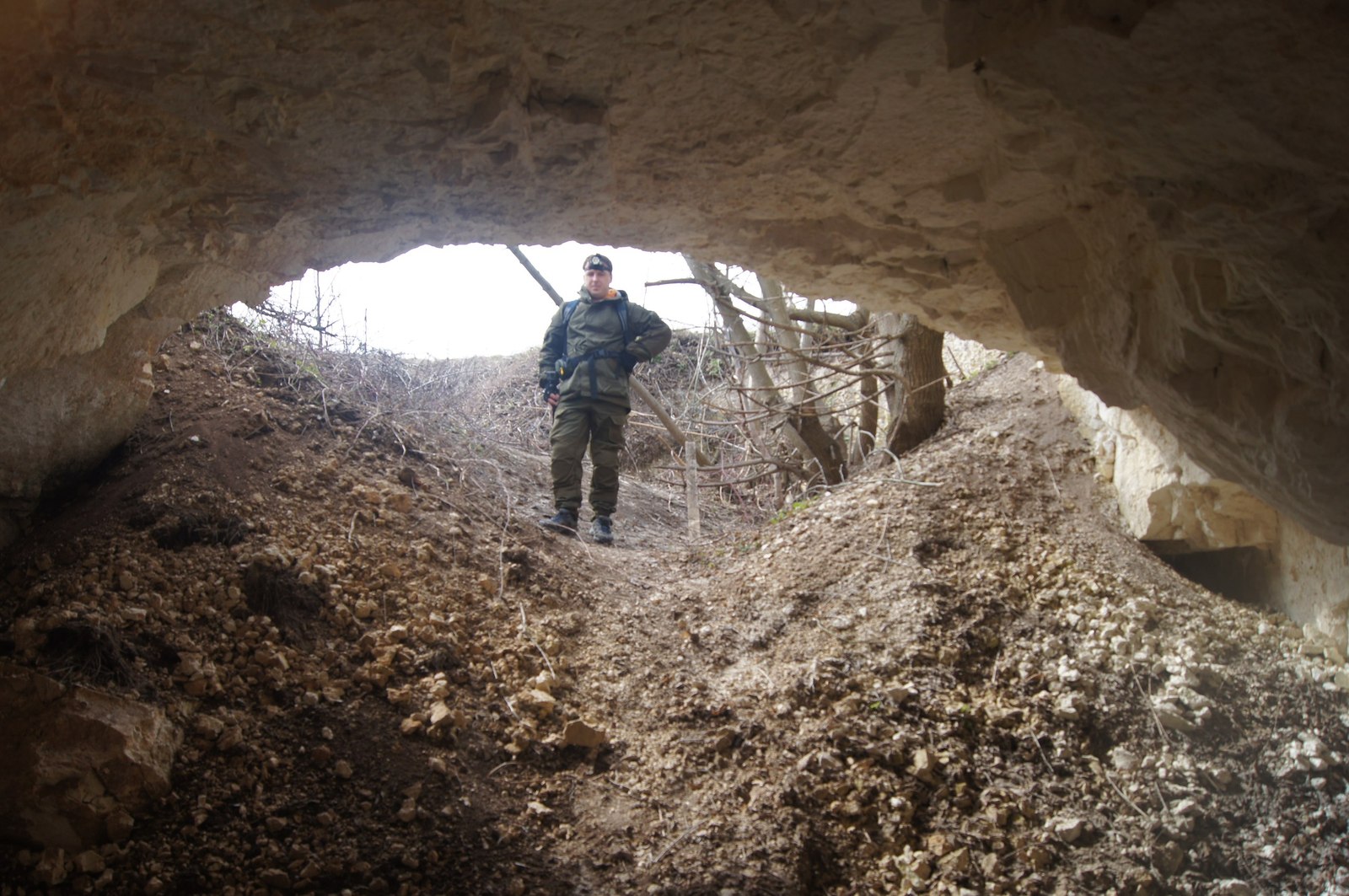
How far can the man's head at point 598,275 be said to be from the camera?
5.12 meters

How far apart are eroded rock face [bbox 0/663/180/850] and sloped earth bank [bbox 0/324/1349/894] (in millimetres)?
56

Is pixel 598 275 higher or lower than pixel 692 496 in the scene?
higher

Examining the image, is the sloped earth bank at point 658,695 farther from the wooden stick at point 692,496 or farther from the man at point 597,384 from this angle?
the wooden stick at point 692,496

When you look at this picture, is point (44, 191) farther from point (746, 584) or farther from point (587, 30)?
point (746, 584)

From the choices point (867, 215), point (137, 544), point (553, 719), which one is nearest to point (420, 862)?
point (553, 719)

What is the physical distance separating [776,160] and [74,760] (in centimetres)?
236

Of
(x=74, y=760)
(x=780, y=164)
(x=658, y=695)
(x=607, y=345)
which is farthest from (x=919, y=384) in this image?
(x=74, y=760)

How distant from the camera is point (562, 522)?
16.2 feet

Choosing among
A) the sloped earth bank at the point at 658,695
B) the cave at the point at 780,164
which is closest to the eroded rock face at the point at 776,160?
the cave at the point at 780,164

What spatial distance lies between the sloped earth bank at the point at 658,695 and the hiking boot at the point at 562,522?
0.71 meters

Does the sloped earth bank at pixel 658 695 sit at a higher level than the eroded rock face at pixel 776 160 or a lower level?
lower

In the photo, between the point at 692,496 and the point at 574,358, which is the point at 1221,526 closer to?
the point at 574,358

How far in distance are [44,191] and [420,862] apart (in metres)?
1.87

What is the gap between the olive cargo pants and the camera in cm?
507
